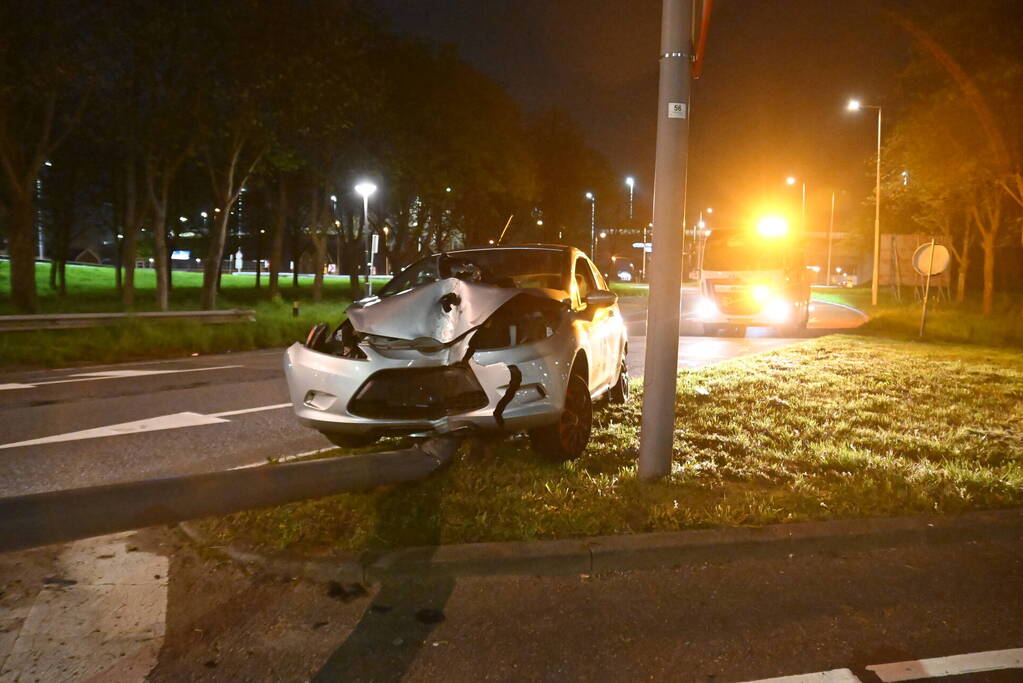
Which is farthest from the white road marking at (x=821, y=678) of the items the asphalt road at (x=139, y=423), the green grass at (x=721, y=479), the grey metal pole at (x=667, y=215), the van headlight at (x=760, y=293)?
the van headlight at (x=760, y=293)

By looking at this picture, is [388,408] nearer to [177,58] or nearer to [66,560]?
[66,560]

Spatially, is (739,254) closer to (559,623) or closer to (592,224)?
(559,623)

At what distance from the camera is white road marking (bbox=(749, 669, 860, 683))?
11.2ft

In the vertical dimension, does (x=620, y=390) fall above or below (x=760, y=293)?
below

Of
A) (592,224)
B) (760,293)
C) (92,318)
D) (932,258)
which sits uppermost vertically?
(592,224)

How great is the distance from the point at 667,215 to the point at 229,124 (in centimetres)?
1964

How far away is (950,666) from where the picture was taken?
3.54m

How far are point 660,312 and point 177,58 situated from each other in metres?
19.8

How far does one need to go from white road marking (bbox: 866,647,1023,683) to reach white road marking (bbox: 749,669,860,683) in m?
0.12

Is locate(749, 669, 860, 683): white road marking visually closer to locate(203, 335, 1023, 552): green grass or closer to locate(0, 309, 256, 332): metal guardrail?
locate(203, 335, 1023, 552): green grass

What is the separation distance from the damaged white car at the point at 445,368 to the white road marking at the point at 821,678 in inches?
108

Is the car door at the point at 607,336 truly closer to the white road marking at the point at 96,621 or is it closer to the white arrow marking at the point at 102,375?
the white road marking at the point at 96,621

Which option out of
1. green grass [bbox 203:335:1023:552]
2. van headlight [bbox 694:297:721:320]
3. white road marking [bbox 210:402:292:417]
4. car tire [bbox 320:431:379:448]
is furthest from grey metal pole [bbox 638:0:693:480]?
van headlight [bbox 694:297:721:320]

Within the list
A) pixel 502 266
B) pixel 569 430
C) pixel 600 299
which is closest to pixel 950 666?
pixel 569 430
